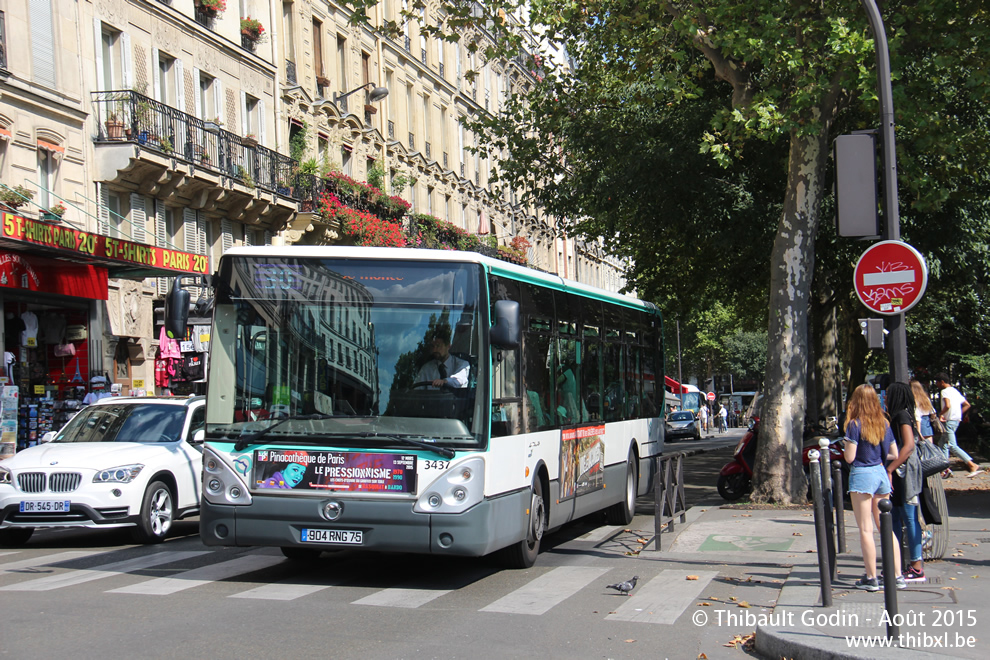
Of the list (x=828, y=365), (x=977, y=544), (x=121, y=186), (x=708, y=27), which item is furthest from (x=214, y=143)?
(x=977, y=544)

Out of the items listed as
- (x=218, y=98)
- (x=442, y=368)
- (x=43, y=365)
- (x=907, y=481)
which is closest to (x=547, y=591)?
(x=442, y=368)

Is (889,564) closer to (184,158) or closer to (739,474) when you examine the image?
(739,474)

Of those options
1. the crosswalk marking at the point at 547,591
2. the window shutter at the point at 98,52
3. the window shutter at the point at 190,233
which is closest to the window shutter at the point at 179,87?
the window shutter at the point at 190,233

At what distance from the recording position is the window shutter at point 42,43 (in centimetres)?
2214

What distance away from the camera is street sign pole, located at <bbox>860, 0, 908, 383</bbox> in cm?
959

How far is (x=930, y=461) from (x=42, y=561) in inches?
327

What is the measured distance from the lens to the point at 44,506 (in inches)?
472

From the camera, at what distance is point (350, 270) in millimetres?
9516

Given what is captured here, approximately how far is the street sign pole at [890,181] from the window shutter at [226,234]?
20.5 meters

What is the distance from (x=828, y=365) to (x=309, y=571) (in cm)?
2349

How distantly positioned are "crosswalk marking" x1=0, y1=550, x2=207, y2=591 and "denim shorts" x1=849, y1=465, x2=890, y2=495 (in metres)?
6.35

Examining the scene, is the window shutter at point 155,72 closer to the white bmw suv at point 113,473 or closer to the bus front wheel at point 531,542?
the white bmw suv at point 113,473

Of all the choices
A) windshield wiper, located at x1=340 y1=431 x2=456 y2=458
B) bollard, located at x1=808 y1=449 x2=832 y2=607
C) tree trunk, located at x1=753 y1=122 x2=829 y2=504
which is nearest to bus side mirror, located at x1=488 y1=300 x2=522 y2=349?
windshield wiper, located at x1=340 y1=431 x2=456 y2=458

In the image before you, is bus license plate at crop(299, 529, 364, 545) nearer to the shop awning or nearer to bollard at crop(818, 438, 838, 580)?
bollard at crop(818, 438, 838, 580)
